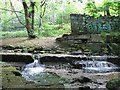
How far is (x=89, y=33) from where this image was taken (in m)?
16.5

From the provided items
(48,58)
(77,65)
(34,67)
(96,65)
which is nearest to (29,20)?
(48,58)

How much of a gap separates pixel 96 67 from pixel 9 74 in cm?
514

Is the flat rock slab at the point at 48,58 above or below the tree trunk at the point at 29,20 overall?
→ below

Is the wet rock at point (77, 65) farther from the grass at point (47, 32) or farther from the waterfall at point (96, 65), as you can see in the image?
the grass at point (47, 32)

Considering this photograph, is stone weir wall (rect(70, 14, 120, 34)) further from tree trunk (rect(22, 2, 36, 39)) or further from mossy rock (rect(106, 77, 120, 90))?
A: mossy rock (rect(106, 77, 120, 90))

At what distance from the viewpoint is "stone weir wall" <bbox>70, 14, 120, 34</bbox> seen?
16.3 m

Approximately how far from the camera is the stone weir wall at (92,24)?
53.5 ft

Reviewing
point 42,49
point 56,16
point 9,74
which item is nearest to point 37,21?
point 56,16

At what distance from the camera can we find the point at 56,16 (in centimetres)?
2395

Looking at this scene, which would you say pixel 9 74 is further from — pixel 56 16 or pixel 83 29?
pixel 56 16

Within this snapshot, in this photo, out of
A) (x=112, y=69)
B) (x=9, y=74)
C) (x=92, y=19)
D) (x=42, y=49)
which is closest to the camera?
(x=9, y=74)

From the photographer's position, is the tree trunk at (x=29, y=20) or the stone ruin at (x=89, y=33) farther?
the tree trunk at (x=29, y=20)

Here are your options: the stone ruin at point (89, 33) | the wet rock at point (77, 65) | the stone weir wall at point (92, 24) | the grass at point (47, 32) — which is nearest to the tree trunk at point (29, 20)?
the stone ruin at point (89, 33)

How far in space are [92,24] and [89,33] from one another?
24.9 inches
